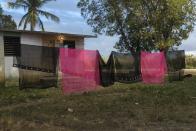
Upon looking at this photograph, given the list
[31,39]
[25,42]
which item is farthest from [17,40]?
[31,39]

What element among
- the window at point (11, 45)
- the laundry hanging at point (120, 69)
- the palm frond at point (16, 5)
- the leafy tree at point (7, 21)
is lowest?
the laundry hanging at point (120, 69)

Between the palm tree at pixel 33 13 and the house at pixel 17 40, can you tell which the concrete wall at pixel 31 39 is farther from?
the palm tree at pixel 33 13

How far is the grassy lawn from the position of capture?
38.0 feet

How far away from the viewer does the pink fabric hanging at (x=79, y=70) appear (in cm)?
1798

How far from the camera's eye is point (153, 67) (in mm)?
23797

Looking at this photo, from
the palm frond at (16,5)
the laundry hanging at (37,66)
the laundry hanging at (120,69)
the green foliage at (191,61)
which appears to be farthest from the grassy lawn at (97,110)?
the palm frond at (16,5)

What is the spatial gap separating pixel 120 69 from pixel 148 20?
16.9m

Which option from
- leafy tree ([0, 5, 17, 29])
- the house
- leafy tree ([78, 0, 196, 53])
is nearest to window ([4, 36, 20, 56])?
the house

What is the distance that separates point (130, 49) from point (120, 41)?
1138 millimetres

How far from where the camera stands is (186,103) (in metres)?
16.0

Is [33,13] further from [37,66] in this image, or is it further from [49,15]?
[37,66]

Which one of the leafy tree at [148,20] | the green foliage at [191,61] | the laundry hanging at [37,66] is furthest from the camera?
the green foliage at [191,61]

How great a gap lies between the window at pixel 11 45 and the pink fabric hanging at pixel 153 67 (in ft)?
34.6

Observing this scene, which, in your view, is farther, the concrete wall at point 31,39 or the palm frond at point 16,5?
the palm frond at point 16,5
